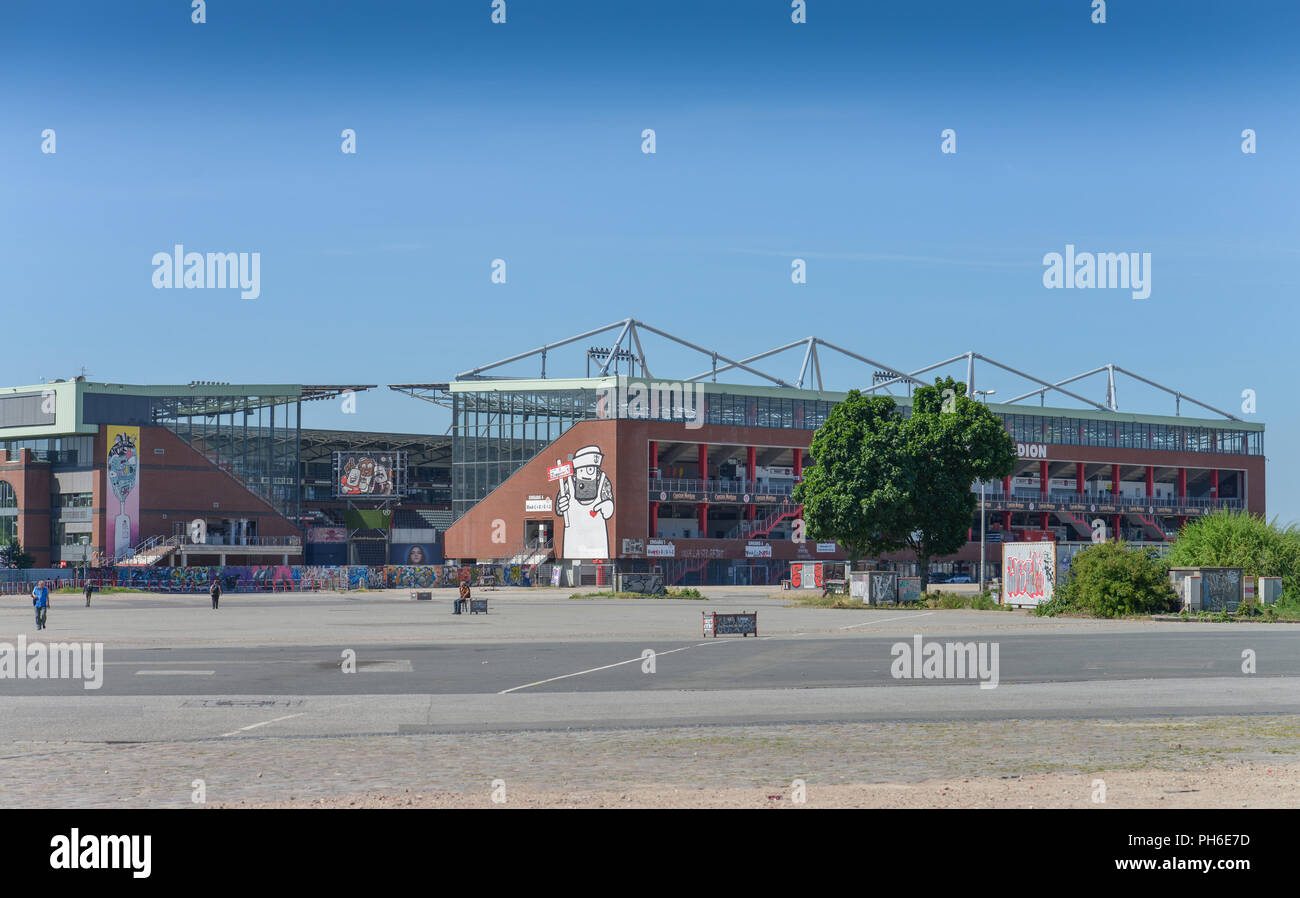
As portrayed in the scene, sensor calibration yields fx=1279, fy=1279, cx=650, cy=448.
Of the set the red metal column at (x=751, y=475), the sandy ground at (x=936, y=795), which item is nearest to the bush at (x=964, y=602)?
the sandy ground at (x=936, y=795)

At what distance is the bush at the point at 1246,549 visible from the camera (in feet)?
170

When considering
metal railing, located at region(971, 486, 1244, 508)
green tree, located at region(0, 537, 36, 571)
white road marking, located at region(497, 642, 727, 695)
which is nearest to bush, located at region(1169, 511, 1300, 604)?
white road marking, located at region(497, 642, 727, 695)

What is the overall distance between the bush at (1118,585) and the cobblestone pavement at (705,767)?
109 feet

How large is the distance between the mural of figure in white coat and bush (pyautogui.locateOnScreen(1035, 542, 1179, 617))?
57.3 meters

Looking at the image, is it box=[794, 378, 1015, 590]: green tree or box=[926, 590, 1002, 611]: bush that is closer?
box=[926, 590, 1002, 611]: bush

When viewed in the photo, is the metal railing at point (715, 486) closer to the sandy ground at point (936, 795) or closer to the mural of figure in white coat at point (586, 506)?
the mural of figure in white coat at point (586, 506)

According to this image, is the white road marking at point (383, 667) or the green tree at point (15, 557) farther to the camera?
the green tree at point (15, 557)

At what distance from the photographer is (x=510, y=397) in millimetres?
114625

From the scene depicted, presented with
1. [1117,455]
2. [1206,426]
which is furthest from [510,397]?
[1206,426]

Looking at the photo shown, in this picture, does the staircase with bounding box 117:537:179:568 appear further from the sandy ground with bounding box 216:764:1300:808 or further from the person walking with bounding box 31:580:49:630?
the sandy ground with bounding box 216:764:1300:808

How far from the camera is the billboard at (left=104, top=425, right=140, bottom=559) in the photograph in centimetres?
10325

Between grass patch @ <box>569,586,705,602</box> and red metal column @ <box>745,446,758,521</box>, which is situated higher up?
red metal column @ <box>745,446,758,521</box>

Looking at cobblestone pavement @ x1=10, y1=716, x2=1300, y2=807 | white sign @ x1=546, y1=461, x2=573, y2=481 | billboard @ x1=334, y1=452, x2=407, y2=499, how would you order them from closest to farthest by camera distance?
cobblestone pavement @ x1=10, y1=716, x2=1300, y2=807 → white sign @ x1=546, y1=461, x2=573, y2=481 → billboard @ x1=334, y1=452, x2=407, y2=499
